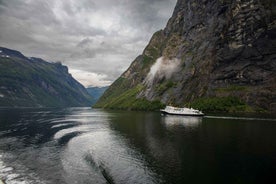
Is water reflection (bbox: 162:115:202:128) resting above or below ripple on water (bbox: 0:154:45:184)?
above

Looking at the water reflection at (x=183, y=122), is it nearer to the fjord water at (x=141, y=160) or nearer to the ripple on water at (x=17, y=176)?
the fjord water at (x=141, y=160)

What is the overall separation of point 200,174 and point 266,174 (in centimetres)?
1273

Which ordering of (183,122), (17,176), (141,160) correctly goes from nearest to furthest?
(17,176) < (141,160) < (183,122)

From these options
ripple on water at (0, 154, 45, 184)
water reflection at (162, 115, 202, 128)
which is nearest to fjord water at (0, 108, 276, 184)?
ripple on water at (0, 154, 45, 184)

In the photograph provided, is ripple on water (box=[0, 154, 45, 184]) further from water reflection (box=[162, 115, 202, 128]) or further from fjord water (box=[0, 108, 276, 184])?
water reflection (box=[162, 115, 202, 128])

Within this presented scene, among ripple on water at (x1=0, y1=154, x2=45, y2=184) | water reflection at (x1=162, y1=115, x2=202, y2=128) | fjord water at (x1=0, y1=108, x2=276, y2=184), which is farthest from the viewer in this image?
water reflection at (x1=162, y1=115, x2=202, y2=128)

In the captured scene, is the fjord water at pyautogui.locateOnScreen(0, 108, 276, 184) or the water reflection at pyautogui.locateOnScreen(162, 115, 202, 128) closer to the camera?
the fjord water at pyautogui.locateOnScreen(0, 108, 276, 184)

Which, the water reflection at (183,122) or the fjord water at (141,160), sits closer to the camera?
the fjord water at (141,160)

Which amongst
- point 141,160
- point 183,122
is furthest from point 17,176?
point 183,122

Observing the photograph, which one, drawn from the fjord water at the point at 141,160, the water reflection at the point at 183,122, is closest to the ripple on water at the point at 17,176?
the fjord water at the point at 141,160

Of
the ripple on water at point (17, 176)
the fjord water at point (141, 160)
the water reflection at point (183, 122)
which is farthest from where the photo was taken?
the water reflection at point (183, 122)

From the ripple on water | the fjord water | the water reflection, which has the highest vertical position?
the water reflection

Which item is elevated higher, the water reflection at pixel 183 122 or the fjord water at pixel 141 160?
the water reflection at pixel 183 122

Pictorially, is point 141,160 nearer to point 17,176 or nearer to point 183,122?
point 17,176
